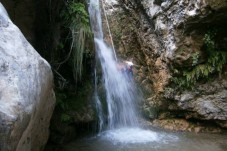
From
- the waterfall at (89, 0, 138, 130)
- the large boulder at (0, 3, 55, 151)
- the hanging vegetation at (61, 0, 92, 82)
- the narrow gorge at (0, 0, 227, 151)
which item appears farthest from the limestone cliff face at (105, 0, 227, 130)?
the large boulder at (0, 3, 55, 151)

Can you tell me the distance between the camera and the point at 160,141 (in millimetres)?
6461

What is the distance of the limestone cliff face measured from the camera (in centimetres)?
691

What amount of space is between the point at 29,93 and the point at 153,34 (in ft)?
18.1

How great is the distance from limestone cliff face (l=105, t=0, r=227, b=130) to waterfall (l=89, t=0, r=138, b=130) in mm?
427

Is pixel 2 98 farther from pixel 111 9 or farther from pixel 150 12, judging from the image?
pixel 111 9

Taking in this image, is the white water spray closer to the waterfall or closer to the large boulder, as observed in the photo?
the waterfall

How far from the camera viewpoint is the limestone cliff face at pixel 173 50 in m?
6.91

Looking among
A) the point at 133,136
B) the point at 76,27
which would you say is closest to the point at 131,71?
the point at 133,136

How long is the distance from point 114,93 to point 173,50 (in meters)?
1.75

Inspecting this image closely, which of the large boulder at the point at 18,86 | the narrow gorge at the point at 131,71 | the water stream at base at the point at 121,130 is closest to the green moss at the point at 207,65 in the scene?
the narrow gorge at the point at 131,71

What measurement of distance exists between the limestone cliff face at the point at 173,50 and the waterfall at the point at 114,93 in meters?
0.43

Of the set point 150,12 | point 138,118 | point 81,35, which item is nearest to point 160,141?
point 138,118

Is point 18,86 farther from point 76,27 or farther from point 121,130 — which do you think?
point 121,130

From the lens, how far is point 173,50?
7312 millimetres
